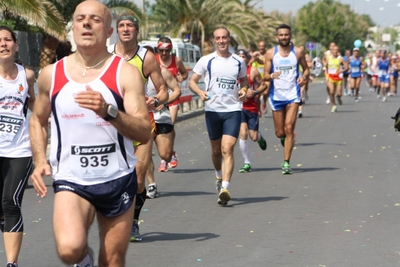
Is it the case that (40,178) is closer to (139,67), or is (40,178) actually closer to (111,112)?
(111,112)

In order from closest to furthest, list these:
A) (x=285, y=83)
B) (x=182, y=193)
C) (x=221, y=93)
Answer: (x=221, y=93) < (x=182, y=193) < (x=285, y=83)

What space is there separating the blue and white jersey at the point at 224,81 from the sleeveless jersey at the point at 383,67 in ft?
85.2

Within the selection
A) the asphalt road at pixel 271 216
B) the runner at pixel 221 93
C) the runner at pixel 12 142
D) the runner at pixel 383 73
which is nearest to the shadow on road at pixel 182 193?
the asphalt road at pixel 271 216

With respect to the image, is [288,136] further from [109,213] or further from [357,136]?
[109,213]

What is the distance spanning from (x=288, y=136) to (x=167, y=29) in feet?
108

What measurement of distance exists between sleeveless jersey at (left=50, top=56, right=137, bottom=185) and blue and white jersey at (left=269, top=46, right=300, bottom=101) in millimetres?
8426

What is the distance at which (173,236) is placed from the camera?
8555 millimetres

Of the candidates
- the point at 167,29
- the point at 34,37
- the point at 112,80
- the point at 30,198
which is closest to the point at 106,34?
the point at 112,80

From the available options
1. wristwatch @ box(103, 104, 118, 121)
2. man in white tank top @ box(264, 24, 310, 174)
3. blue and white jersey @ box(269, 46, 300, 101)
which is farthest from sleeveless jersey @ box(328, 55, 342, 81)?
wristwatch @ box(103, 104, 118, 121)

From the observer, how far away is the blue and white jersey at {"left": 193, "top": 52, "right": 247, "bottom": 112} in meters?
10.9

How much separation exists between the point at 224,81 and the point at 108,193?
5.99 m

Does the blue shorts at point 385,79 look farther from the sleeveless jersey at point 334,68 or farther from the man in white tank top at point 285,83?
the man in white tank top at point 285,83

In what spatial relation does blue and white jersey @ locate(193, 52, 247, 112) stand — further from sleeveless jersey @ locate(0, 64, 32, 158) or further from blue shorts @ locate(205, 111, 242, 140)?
sleeveless jersey @ locate(0, 64, 32, 158)

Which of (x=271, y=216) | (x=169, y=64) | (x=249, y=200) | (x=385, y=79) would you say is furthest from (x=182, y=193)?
(x=385, y=79)
